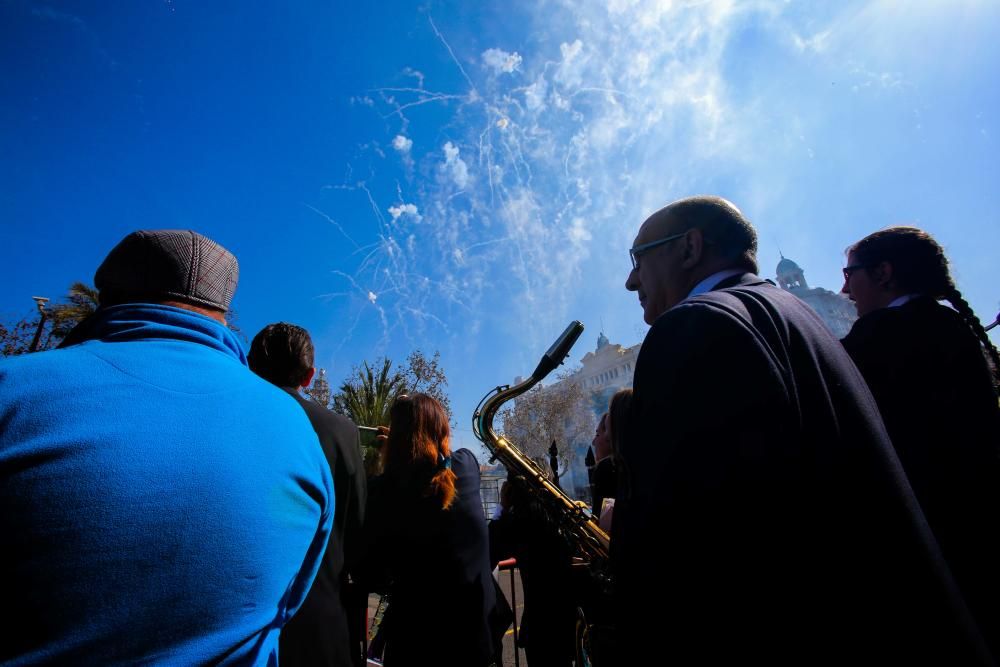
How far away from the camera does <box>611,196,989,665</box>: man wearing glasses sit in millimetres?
841

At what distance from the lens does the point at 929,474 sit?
1819 mm

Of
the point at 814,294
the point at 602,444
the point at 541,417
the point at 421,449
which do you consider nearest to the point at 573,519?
the point at 602,444

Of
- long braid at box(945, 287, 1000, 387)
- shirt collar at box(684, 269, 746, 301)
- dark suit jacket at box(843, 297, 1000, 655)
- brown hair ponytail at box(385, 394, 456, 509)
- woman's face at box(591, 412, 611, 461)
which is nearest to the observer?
shirt collar at box(684, 269, 746, 301)

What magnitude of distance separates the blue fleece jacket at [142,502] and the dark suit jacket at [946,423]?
250 cm

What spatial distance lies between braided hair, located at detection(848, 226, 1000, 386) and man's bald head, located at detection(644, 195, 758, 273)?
1.46m

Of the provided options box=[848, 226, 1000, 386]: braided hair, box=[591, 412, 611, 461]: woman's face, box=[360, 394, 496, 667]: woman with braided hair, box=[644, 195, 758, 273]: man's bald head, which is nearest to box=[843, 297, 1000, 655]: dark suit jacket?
box=[848, 226, 1000, 386]: braided hair

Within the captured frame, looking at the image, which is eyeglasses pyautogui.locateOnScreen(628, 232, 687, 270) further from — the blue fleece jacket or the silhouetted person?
the silhouetted person

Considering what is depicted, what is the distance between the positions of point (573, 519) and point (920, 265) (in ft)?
9.97

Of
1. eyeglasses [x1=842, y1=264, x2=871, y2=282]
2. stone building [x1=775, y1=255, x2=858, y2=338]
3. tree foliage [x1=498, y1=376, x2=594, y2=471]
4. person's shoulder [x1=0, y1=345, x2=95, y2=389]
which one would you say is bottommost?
person's shoulder [x1=0, y1=345, x2=95, y2=389]

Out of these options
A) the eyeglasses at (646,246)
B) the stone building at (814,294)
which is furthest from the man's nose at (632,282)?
the stone building at (814,294)

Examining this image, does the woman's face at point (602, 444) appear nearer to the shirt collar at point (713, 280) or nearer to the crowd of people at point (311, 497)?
the crowd of people at point (311, 497)

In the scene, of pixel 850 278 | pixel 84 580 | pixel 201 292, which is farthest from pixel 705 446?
pixel 850 278

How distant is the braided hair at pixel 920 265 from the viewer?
7.68 feet

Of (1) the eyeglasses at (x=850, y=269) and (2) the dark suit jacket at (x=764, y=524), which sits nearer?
(2) the dark suit jacket at (x=764, y=524)
